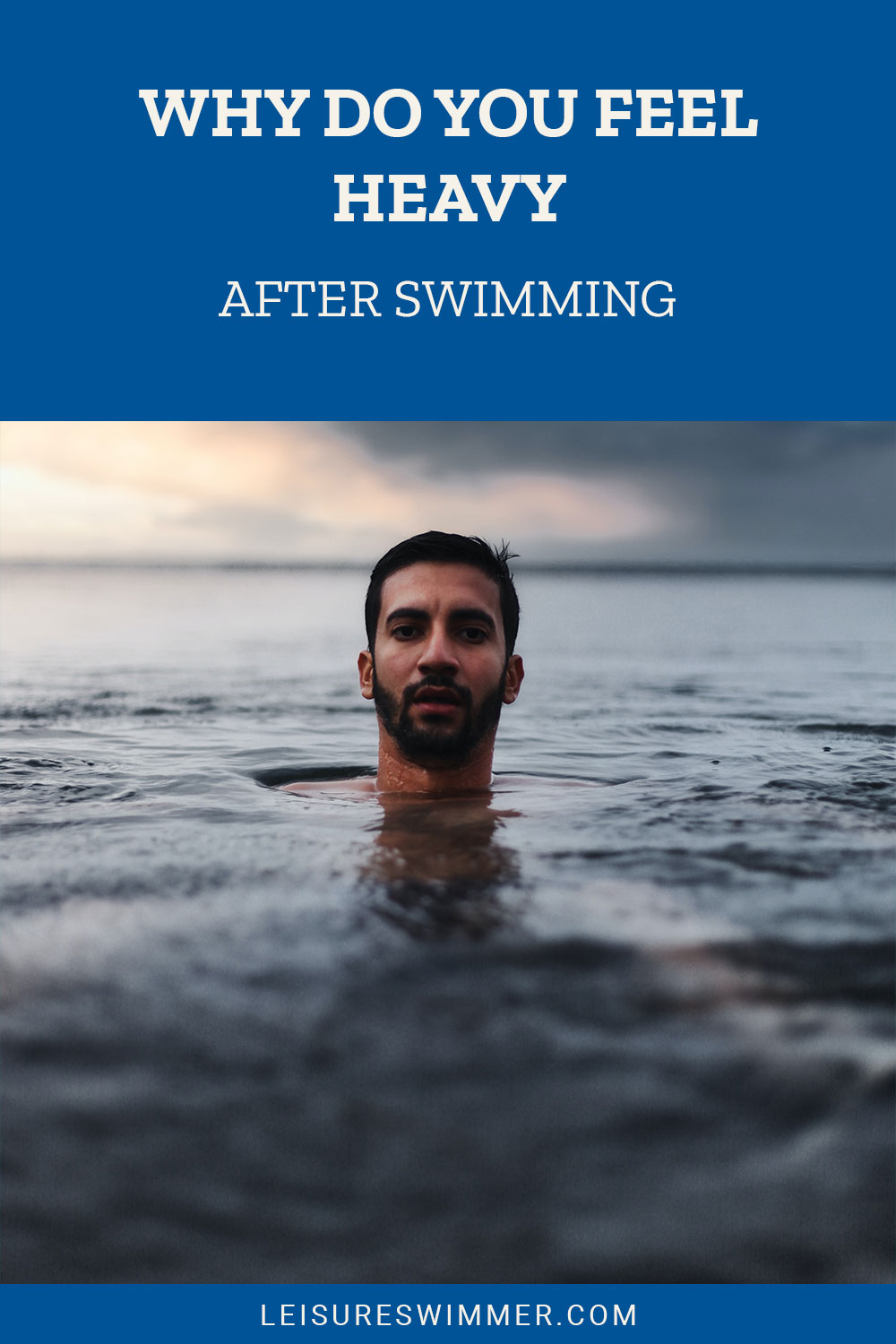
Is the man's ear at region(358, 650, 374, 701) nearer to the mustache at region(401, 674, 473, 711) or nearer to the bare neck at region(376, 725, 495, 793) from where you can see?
the bare neck at region(376, 725, 495, 793)

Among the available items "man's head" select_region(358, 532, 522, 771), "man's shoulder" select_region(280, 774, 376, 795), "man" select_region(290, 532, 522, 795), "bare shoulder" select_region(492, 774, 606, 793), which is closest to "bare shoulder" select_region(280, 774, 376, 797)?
"man's shoulder" select_region(280, 774, 376, 795)

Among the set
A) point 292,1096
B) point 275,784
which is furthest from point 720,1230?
point 275,784

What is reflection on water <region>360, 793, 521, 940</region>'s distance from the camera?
3.29 m

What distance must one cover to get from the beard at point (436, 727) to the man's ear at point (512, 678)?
19 centimetres

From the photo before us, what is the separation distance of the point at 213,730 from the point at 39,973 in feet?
18.8

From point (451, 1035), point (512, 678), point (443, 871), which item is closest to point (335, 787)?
point (512, 678)

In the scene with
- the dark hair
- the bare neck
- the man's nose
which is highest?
the dark hair

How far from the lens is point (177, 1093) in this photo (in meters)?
2.38

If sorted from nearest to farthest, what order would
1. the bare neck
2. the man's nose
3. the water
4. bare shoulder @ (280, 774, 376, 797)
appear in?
the water, the man's nose, the bare neck, bare shoulder @ (280, 774, 376, 797)

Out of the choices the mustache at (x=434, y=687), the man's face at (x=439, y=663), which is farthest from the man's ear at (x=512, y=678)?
the mustache at (x=434, y=687)

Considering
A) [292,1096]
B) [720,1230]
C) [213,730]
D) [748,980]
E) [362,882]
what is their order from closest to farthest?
[720,1230]
[292,1096]
[748,980]
[362,882]
[213,730]

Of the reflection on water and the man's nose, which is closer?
the reflection on water

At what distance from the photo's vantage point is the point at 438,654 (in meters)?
5.37

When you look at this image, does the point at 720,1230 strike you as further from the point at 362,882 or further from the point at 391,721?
the point at 391,721
